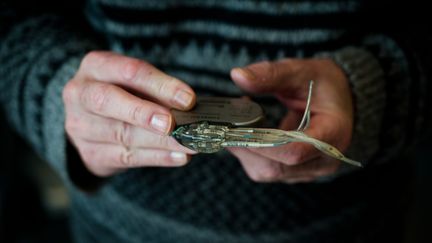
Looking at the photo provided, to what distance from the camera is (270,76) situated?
1.27 feet

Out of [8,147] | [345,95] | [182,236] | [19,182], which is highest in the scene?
[345,95]

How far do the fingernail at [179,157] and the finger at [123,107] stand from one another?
4 centimetres

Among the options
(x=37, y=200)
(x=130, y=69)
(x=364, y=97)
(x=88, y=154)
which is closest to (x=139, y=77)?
(x=130, y=69)

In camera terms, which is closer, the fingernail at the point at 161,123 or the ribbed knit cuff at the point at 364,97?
the fingernail at the point at 161,123

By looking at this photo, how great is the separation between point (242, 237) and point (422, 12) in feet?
1.20

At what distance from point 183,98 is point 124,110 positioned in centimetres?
5

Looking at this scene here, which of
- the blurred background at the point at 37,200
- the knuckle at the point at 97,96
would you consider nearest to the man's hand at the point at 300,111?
the knuckle at the point at 97,96

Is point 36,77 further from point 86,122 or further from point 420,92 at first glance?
point 420,92

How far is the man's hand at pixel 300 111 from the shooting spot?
0.38 m

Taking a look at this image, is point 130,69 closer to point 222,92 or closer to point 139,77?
point 139,77

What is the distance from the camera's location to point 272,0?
A: 48 cm

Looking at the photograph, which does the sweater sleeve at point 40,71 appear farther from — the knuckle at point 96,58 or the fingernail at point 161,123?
the fingernail at point 161,123

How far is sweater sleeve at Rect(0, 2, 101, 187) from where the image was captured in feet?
1.54

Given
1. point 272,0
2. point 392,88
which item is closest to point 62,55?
point 272,0
